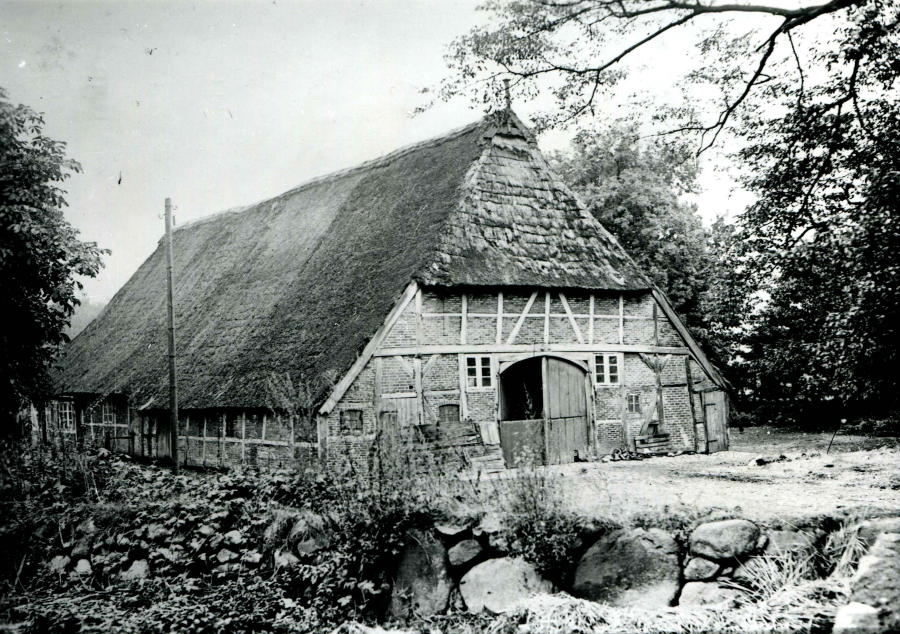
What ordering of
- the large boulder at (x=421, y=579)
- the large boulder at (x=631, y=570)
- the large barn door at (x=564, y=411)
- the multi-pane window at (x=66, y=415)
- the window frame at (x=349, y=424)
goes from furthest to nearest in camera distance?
the multi-pane window at (x=66, y=415) < the large barn door at (x=564, y=411) < the window frame at (x=349, y=424) < the large boulder at (x=421, y=579) < the large boulder at (x=631, y=570)

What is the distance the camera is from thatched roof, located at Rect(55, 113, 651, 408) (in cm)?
1428

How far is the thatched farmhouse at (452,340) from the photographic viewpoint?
1351cm

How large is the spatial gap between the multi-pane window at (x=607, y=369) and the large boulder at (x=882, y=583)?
920 cm

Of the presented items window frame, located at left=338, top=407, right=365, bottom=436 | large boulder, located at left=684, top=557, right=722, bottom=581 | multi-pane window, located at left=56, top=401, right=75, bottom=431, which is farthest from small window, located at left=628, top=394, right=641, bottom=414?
multi-pane window, located at left=56, top=401, right=75, bottom=431

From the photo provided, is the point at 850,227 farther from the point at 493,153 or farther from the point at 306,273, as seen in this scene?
the point at 306,273

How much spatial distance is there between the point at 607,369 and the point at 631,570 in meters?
8.85

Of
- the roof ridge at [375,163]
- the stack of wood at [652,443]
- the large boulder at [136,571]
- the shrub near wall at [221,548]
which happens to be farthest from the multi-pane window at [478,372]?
the large boulder at [136,571]

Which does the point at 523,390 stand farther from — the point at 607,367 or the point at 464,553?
the point at 464,553

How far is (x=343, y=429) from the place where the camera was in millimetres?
13023

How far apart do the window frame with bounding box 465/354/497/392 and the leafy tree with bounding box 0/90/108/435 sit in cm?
675

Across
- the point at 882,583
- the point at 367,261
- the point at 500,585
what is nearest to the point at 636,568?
the point at 500,585

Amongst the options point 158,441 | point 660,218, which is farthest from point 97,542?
point 660,218

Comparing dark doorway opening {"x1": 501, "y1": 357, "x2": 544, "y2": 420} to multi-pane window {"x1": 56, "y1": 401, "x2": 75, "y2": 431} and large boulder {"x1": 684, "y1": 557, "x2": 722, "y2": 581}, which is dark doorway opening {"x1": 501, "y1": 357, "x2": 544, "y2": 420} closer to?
large boulder {"x1": 684, "y1": 557, "x2": 722, "y2": 581}

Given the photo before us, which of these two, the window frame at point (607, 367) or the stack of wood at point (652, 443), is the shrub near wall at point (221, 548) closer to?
the window frame at point (607, 367)
